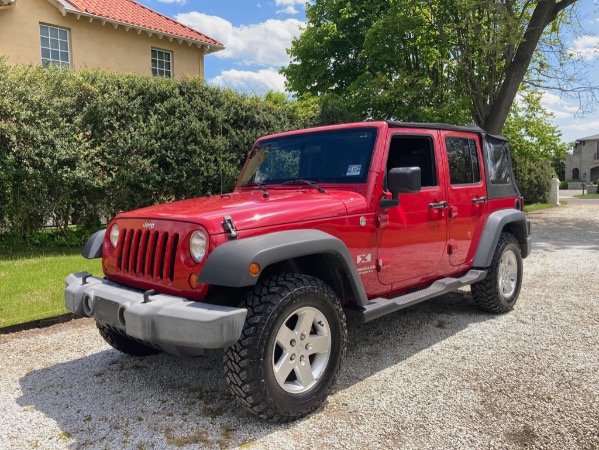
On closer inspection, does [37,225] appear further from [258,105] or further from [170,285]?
[170,285]

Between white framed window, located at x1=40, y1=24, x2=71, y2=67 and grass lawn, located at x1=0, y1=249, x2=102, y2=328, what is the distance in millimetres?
9394

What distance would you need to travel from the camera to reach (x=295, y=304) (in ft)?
9.52

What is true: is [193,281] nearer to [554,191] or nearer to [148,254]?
[148,254]

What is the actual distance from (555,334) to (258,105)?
7.81 meters

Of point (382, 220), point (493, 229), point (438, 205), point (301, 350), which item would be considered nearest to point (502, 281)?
point (493, 229)

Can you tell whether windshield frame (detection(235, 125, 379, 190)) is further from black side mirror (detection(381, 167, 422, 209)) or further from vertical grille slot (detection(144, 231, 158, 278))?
vertical grille slot (detection(144, 231, 158, 278))

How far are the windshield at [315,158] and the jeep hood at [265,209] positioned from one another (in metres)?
0.26

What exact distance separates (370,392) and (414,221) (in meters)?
1.40

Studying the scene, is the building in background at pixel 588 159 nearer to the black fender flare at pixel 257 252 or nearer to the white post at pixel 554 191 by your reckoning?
the white post at pixel 554 191

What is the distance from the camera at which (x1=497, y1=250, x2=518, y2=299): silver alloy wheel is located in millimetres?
5090

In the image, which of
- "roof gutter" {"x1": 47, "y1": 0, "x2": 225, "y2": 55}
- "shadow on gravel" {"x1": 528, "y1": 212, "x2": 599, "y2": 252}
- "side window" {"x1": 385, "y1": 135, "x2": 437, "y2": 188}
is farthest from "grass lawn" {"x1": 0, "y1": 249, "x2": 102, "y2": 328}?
"roof gutter" {"x1": 47, "y1": 0, "x2": 225, "y2": 55}

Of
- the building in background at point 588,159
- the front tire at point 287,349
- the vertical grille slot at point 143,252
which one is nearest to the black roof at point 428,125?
the front tire at point 287,349

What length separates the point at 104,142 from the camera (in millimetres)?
8781

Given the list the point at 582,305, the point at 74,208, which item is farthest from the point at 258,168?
the point at 74,208
